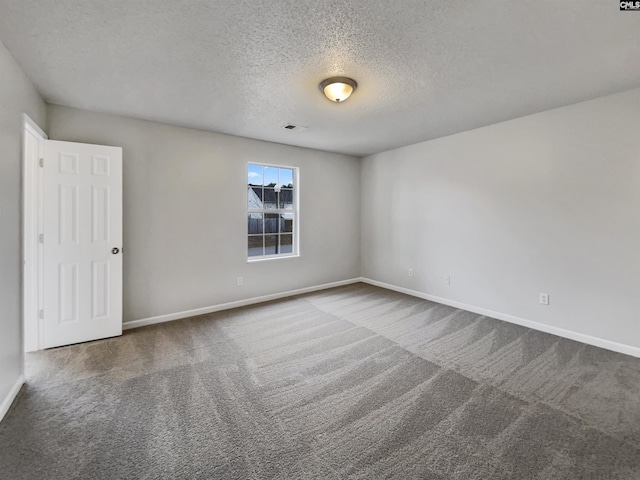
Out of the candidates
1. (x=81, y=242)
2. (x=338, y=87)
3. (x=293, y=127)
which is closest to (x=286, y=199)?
(x=293, y=127)

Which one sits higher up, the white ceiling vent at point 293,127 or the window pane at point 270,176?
the white ceiling vent at point 293,127

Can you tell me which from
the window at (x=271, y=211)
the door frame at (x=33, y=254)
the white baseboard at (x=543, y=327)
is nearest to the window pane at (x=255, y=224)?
the window at (x=271, y=211)

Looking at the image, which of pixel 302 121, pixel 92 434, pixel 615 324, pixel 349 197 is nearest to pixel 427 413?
pixel 92 434

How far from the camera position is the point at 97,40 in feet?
6.30

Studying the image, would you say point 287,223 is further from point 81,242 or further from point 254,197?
point 81,242

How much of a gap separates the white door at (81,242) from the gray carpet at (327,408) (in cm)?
29

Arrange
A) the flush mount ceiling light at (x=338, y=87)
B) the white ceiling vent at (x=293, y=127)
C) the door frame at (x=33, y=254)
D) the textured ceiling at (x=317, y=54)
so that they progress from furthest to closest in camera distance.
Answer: the white ceiling vent at (x=293, y=127), the door frame at (x=33, y=254), the flush mount ceiling light at (x=338, y=87), the textured ceiling at (x=317, y=54)

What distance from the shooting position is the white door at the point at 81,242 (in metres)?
2.82

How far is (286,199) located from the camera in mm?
4793

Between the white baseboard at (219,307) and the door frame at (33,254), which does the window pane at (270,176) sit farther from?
the door frame at (33,254)

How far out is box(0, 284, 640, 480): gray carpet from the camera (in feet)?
5.02

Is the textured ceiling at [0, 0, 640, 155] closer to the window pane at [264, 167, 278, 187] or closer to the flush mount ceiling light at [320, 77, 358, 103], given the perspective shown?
the flush mount ceiling light at [320, 77, 358, 103]

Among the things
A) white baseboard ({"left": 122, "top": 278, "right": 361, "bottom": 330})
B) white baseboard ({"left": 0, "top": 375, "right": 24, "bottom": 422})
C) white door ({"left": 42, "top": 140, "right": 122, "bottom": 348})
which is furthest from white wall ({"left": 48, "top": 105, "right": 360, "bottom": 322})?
white baseboard ({"left": 0, "top": 375, "right": 24, "bottom": 422})

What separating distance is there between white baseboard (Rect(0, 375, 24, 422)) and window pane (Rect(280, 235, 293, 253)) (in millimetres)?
3236
